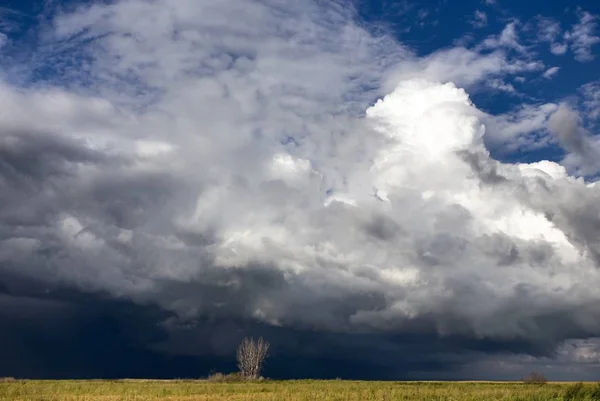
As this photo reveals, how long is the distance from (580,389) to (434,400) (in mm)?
20472

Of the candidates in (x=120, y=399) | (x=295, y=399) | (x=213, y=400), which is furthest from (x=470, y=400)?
(x=120, y=399)

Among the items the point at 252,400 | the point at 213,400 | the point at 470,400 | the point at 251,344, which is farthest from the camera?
the point at 251,344

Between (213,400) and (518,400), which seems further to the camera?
(213,400)

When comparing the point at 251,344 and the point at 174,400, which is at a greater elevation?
the point at 251,344

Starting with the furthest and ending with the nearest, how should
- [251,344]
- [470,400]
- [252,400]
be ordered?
[251,344] < [252,400] < [470,400]

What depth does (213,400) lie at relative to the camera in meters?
59.4

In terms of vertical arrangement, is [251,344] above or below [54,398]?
above

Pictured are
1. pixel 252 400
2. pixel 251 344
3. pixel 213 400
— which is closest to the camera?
pixel 252 400

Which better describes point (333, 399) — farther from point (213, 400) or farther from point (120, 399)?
point (120, 399)

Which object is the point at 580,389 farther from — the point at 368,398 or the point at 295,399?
the point at 295,399

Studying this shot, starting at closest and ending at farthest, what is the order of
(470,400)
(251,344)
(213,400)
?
(470,400)
(213,400)
(251,344)

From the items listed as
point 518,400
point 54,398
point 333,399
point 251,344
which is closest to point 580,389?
point 518,400

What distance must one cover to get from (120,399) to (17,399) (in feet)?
30.0

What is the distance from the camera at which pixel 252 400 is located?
5562cm
